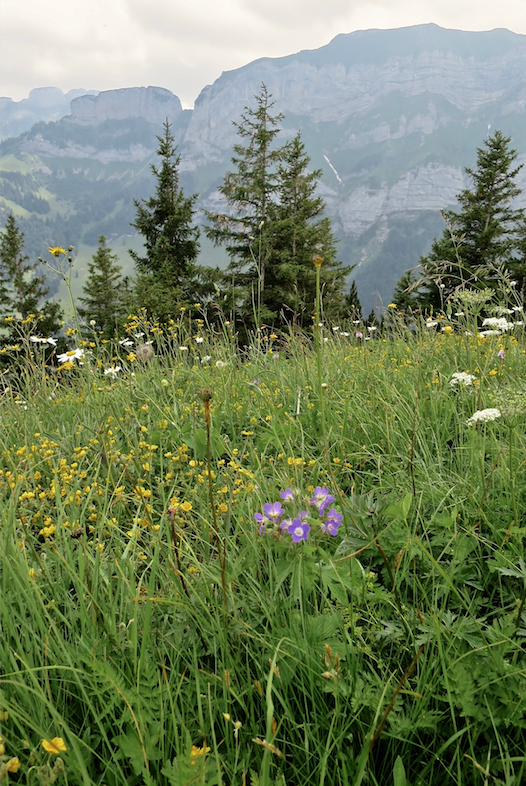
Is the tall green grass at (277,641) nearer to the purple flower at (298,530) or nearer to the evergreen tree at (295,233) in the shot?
the purple flower at (298,530)

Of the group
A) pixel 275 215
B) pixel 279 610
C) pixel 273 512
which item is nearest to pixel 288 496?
pixel 273 512

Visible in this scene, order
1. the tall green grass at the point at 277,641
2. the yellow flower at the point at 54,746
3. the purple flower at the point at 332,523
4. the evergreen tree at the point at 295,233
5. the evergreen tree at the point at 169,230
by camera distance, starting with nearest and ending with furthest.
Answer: the yellow flower at the point at 54,746
the tall green grass at the point at 277,641
the purple flower at the point at 332,523
the evergreen tree at the point at 295,233
the evergreen tree at the point at 169,230

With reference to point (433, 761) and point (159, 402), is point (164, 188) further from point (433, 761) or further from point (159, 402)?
point (433, 761)

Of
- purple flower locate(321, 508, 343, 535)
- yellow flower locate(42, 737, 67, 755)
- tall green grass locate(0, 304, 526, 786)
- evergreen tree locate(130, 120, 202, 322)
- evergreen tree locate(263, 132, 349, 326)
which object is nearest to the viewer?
yellow flower locate(42, 737, 67, 755)

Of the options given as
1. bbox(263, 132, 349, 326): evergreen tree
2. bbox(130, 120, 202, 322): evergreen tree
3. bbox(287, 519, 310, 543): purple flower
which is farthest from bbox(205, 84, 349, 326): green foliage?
bbox(287, 519, 310, 543): purple flower

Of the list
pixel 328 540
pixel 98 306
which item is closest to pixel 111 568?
pixel 328 540

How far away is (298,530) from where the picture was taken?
1.07 m

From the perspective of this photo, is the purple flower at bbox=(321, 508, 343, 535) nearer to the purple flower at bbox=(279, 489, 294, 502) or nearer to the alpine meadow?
the alpine meadow

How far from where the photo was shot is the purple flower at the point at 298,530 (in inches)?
41.3

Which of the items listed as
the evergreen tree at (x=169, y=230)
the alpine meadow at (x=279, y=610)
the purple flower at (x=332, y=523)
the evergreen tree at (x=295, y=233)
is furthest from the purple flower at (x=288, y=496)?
the evergreen tree at (x=169, y=230)

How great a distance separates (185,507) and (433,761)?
0.90 meters

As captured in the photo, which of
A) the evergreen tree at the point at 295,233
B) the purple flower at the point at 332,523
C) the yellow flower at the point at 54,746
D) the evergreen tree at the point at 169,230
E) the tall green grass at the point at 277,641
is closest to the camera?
the yellow flower at the point at 54,746

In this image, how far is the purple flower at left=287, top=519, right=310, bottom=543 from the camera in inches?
41.3

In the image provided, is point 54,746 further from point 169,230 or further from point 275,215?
point 169,230
